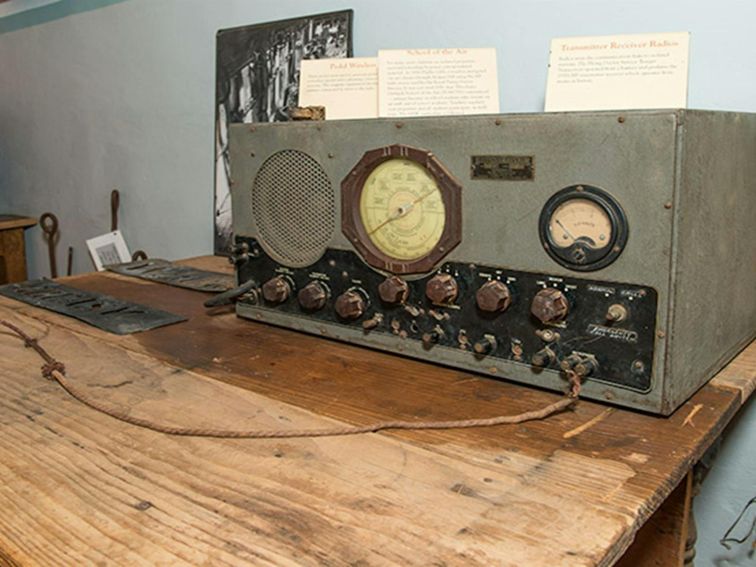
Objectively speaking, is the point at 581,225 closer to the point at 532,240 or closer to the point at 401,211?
the point at 532,240

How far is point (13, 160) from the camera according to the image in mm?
3236

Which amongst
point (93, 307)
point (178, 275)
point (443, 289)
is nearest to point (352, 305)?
point (443, 289)

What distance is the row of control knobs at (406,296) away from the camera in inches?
36.4

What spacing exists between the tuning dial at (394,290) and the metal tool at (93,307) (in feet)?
1.54

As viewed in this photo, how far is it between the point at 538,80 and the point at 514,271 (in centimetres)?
65

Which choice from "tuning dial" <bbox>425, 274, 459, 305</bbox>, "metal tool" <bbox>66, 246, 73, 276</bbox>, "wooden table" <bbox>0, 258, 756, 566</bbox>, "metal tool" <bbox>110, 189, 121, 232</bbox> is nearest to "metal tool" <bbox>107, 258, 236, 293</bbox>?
"wooden table" <bbox>0, 258, 756, 566</bbox>

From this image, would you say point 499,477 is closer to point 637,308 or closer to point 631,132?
point 637,308

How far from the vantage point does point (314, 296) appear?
120cm

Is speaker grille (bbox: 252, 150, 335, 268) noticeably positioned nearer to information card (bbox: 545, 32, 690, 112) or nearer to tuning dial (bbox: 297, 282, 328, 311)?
tuning dial (bbox: 297, 282, 328, 311)

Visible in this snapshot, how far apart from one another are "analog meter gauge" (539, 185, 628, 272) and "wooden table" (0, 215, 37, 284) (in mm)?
2710

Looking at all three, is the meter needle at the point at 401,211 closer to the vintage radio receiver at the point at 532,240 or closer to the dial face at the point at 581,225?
the vintage radio receiver at the point at 532,240

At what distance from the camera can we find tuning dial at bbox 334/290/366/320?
1.15 metres

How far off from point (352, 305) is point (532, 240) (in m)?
0.33

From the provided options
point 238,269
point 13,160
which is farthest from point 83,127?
point 238,269
